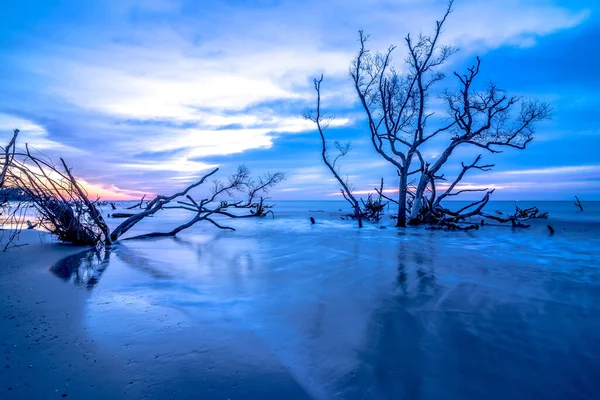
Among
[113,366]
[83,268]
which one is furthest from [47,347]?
[83,268]

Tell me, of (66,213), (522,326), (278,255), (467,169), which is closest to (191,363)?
(522,326)

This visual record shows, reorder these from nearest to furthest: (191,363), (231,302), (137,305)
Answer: (191,363)
(137,305)
(231,302)

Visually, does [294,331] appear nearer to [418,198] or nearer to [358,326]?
[358,326]

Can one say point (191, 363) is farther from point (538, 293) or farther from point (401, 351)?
point (538, 293)

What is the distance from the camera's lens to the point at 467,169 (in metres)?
14.5

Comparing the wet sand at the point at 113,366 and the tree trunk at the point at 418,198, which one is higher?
the tree trunk at the point at 418,198

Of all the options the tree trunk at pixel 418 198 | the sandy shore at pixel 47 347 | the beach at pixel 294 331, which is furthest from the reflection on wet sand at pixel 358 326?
the tree trunk at pixel 418 198

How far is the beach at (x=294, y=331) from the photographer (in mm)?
2121

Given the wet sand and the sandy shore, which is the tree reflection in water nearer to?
the sandy shore

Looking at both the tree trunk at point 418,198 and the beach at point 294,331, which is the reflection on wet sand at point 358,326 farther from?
the tree trunk at point 418,198

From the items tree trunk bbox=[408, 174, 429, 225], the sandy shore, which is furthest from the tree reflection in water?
tree trunk bbox=[408, 174, 429, 225]

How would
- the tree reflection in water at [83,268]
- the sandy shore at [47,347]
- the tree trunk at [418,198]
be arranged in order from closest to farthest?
the sandy shore at [47,347] < the tree reflection in water at [83,268] < the tree trunk at [418,198]

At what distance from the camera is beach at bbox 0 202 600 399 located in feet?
6.96

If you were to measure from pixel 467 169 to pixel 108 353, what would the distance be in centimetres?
1573
